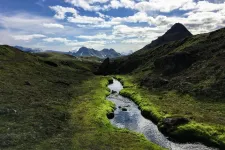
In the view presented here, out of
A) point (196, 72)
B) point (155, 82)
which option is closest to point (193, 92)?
point (196, 72)

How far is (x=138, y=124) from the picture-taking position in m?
68.7

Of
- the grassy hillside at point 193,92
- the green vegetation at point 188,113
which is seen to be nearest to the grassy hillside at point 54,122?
the green vegetation at point 188,113

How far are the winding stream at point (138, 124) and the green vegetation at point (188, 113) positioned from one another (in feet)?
6.88

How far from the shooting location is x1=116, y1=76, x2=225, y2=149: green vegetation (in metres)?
55.4

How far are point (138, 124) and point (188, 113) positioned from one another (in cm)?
1345

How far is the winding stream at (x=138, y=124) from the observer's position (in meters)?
52.6

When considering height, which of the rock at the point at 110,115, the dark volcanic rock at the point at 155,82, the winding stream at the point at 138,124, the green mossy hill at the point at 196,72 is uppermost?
the green mossy hill at the point at 196,72

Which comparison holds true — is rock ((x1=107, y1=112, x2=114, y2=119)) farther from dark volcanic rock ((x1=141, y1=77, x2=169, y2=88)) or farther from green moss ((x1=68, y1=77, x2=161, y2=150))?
dark volcanic rock ((x1=141, y1=77, x2=169, y2=88))

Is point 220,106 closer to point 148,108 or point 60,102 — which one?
point 148,108

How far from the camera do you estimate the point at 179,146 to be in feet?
172

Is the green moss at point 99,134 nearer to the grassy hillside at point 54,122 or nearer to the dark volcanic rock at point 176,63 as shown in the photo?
the grassy hillside at point 54,122

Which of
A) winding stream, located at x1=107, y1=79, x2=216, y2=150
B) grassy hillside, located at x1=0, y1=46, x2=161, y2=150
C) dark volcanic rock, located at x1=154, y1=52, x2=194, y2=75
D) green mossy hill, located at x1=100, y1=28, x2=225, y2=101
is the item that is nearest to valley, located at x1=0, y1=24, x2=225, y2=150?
grassy hillside, located at x1=0, y1=46, x2=161, y2=150

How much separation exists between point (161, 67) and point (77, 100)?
70080 mm

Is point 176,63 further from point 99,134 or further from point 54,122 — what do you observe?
point 99,134
